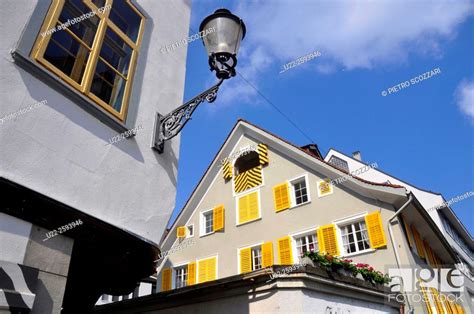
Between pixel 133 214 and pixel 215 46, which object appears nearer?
pixel 133 214

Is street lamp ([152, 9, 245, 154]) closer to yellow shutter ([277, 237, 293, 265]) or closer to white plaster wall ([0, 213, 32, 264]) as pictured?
white plaster wall ([0, 213, 32, 264])

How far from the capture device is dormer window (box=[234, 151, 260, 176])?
1709cm

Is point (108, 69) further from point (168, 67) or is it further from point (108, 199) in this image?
point (108, 199)

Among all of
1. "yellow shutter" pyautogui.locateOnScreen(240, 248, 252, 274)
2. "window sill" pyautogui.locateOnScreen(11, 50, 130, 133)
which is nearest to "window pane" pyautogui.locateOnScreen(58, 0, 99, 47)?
"window sill" pyautogui.locateOnScreen(11, 50, 130, 133)

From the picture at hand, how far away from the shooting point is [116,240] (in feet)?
12.4

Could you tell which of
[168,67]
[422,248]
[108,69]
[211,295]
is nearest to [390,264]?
[422,248]

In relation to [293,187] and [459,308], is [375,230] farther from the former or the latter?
[459,308]

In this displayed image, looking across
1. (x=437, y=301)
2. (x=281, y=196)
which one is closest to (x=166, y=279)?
(x=281, y=196)

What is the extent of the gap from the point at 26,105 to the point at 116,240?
157cm

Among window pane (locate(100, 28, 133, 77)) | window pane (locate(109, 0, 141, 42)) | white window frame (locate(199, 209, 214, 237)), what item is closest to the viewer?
window pane (locate(100, 28, 133, 77))

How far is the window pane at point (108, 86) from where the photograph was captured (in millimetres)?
4164

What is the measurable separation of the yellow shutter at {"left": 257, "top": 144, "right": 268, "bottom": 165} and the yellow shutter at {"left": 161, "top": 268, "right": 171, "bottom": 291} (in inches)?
264

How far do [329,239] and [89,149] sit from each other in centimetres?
1050

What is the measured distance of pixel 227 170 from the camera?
57.1 ft
